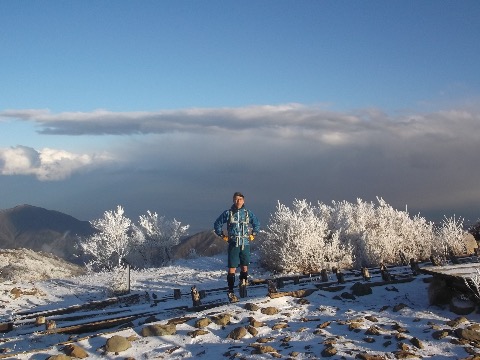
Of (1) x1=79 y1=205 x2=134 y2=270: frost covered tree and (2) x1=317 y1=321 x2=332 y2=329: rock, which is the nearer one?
(2) x1=317 y1=321 x2=332 y2=329: rock

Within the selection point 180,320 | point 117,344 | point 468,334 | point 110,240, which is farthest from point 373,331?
point 110,240

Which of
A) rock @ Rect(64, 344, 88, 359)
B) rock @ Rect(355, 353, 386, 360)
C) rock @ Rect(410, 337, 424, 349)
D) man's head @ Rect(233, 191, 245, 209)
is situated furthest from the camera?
man's head @ Rect(233, 191, 245, 209)

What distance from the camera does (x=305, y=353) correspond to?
5980mm

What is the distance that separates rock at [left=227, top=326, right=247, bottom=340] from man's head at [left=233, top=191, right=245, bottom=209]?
4.75 meters

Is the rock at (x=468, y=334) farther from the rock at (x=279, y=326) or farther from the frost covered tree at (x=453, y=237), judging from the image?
the frost covered tree at (x=453, y=237)

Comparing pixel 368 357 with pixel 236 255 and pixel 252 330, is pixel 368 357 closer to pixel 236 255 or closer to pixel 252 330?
pixel 252 330

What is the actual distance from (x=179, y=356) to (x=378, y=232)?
18.2m

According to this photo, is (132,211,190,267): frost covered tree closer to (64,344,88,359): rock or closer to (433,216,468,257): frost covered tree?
(433,216,468,257): frost covered tree

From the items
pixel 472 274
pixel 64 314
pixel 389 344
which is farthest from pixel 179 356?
pixel 64 314

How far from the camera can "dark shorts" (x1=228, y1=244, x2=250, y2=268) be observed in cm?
1119

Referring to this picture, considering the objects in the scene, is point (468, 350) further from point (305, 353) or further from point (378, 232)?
point (378, 232)

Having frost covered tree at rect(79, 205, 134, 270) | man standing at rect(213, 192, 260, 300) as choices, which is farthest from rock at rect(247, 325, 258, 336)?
frost covered tree at rect(79, 205, 134, 270)

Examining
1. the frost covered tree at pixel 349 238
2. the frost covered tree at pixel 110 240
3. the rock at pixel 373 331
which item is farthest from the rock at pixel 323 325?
the frost covered tree at pixel 110 240

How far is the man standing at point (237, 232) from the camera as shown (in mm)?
11211
